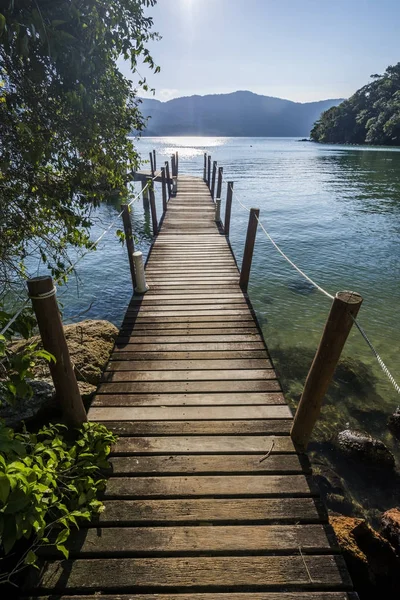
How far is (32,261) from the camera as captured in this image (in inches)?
516

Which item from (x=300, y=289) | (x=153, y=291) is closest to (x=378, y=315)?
→ (x=300, y=289)

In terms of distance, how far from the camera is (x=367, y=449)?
488cm

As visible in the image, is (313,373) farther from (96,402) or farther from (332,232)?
(332,232)

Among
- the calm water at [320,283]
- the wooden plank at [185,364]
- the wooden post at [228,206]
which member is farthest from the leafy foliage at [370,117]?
the wooden plank at [185,364]

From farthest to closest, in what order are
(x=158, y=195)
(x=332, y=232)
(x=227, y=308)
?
(x=158, y=195) → (x=332, y=232) → (x=227, y=308)

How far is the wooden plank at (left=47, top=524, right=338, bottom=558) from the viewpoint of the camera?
2.20m

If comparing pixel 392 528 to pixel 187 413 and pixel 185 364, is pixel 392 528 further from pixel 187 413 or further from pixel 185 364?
pixel 185 364

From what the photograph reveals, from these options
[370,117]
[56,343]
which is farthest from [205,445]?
[370,117]

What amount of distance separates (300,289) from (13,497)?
10418 millimetres

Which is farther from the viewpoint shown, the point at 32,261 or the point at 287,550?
the point at 32,261

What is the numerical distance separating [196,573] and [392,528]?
2.69 metres

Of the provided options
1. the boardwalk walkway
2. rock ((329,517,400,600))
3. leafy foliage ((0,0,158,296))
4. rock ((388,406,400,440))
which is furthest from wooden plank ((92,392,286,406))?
rock ((388,406,400,440))

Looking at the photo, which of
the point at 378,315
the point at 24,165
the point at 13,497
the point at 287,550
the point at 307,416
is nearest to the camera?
the point at 13,497

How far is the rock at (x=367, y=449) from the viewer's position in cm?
482
